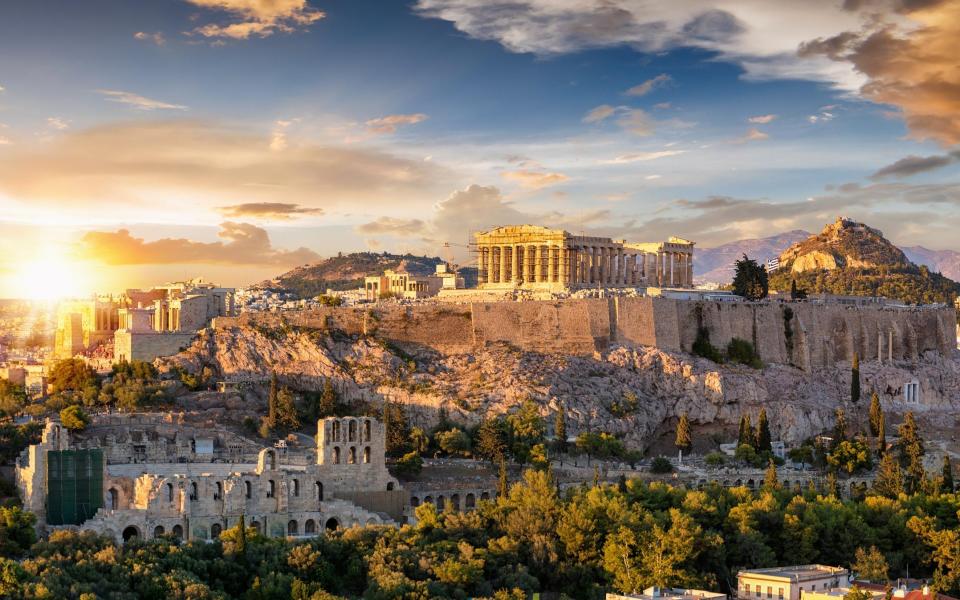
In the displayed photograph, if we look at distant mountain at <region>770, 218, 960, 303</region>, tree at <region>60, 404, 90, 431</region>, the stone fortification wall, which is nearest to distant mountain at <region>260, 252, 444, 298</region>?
distant mountain at <region>770, 218, 960, 303</region>

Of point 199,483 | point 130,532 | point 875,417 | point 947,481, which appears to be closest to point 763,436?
point 875,417

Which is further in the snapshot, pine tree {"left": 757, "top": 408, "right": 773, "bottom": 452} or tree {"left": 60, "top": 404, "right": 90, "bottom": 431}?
pine tree {"left": 757, "top": 408, "right": 773, "bottom": 452}

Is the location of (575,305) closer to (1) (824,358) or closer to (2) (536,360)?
(2) (536,360)

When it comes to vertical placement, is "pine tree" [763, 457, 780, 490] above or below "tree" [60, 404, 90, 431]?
below

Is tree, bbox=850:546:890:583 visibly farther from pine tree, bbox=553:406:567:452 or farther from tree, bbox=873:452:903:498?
pine tree, bbox=553:406:567:452

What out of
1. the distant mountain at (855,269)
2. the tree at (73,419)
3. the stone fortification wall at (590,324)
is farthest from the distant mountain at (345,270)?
the tree at (73,419)
